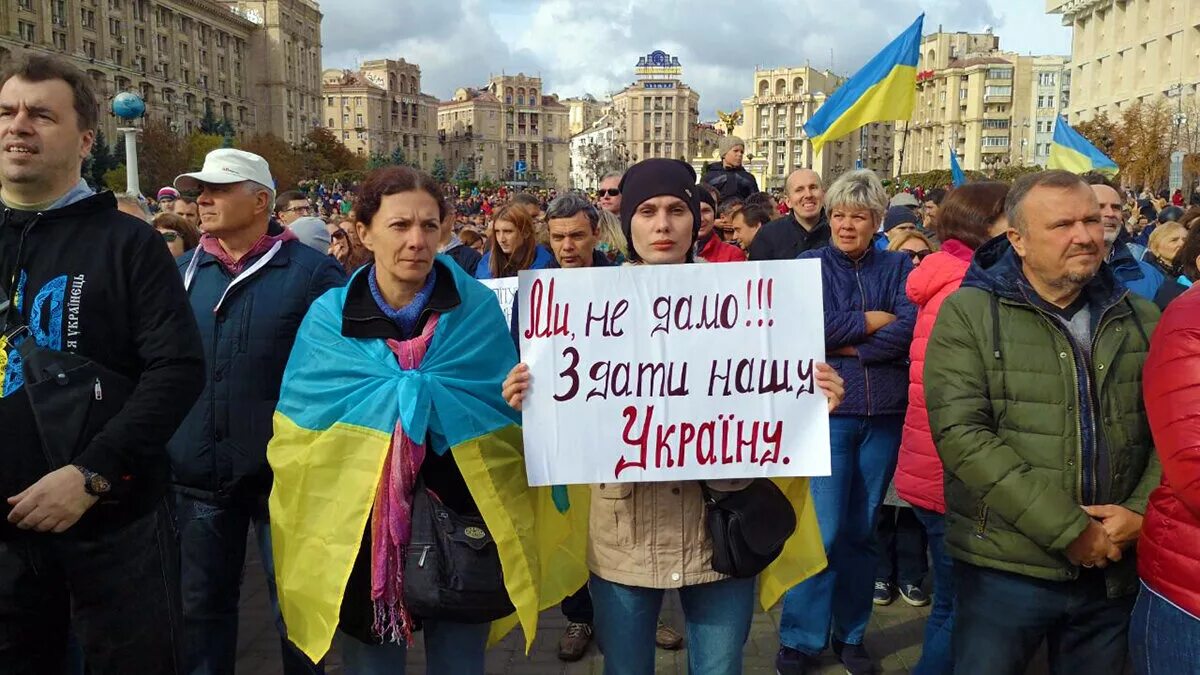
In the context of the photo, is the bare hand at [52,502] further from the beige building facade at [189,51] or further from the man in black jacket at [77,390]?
the beige building facade at [189,51]

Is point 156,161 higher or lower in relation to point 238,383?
higher

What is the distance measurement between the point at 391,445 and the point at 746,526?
3.56 feet

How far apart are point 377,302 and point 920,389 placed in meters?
2.24

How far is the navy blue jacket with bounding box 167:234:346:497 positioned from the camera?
10.9 ft

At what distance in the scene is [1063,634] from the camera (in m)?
2.75

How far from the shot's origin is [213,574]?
3.37 metres

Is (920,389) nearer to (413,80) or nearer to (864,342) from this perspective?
(864,342)

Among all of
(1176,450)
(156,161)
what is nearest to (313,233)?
(1176,450)

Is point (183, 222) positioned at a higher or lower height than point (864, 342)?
higher

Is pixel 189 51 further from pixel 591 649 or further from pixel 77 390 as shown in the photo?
pixel 77 390

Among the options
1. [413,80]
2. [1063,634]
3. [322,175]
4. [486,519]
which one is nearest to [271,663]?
[486,519]

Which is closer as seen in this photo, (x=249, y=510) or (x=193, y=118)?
(x=249, y=510)

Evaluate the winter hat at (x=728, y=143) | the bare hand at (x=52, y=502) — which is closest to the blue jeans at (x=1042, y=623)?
the bare hand at (x=52, y=502)

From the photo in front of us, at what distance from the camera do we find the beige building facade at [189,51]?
2714 inches
